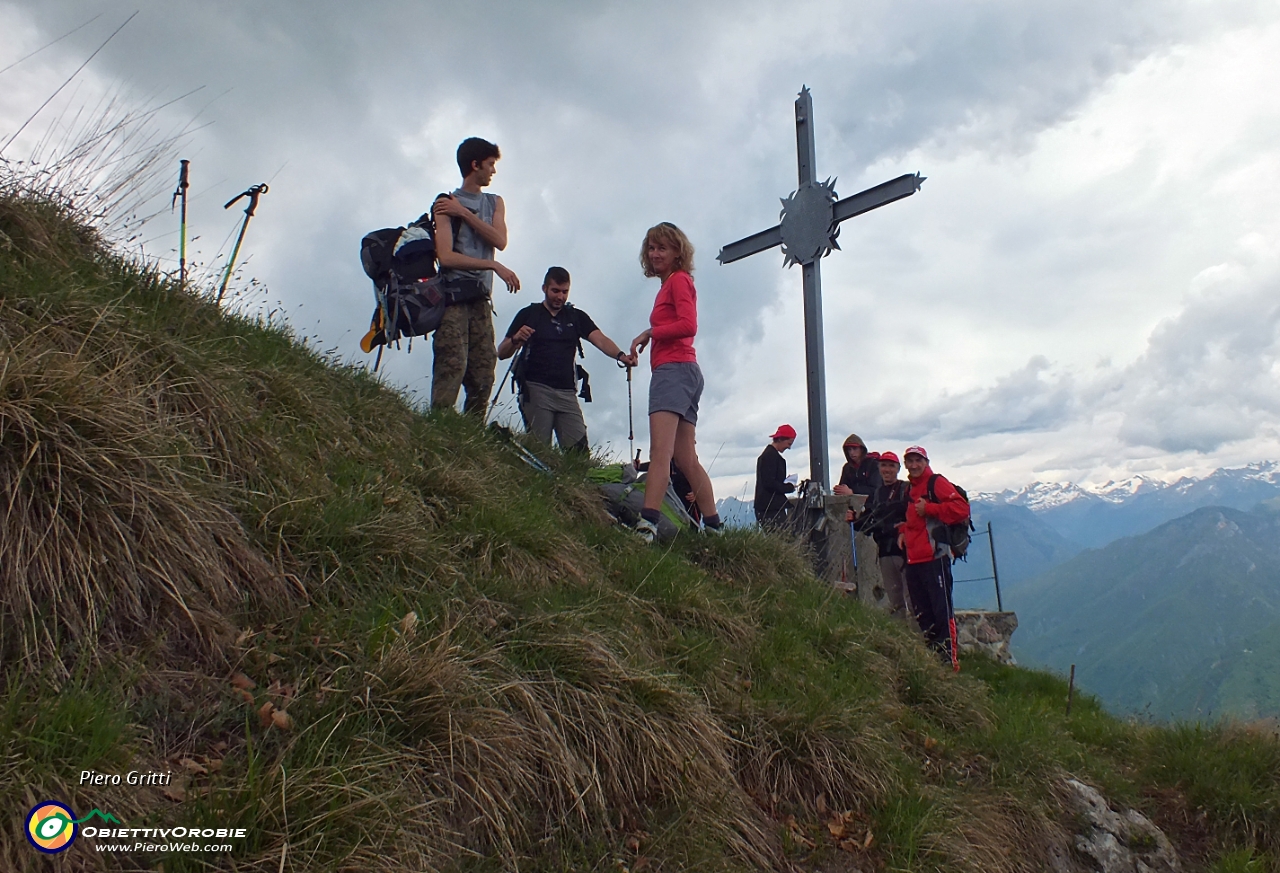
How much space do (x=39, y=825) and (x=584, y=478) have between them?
190 inches

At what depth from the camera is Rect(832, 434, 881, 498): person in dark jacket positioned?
32.6 ft

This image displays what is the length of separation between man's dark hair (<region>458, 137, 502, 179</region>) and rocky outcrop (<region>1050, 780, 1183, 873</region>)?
5.93m

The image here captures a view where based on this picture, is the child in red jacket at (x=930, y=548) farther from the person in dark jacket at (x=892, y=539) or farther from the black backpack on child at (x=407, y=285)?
the black backpack on child at (x=407, y=285)

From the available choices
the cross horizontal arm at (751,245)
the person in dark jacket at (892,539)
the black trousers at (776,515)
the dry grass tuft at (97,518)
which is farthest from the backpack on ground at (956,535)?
the dry grass tuft at (97,518)

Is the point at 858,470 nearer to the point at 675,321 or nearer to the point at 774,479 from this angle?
the point at 774,479

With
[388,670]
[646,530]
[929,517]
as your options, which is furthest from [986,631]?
[388,670]

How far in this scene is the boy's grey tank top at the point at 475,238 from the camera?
609 cm

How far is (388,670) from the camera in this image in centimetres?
280

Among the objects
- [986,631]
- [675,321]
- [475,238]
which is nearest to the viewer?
[675,321]

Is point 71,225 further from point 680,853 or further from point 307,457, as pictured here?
point 680,853

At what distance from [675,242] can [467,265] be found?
5.30ft

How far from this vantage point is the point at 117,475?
2762 mm

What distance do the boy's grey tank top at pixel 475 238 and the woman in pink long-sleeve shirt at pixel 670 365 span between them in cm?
126

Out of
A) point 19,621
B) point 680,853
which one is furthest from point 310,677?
point 680,853
